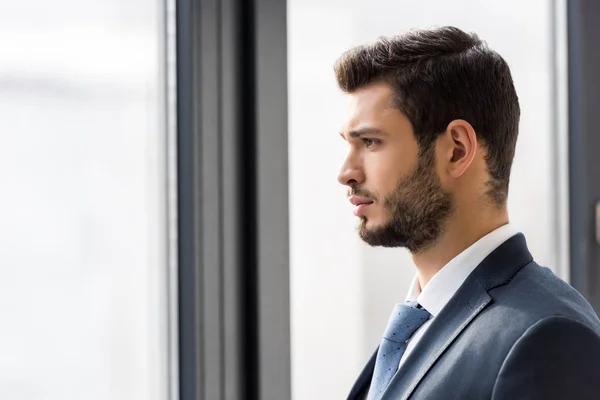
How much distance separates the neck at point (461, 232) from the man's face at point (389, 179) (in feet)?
0.03

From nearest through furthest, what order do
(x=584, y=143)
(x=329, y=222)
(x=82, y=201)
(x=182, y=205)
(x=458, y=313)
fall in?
(x=458, y=313) < (x=82, y=201) < (x=182, y=205) < (x=329, y=222) < (x=584, y=143)

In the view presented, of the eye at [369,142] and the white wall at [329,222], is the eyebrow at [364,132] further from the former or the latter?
the white wall at [329,222]

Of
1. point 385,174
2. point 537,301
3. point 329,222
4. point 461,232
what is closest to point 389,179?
point 385,174

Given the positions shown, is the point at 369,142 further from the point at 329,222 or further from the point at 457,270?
the point at 329,222

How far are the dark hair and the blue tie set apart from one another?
0.60ft

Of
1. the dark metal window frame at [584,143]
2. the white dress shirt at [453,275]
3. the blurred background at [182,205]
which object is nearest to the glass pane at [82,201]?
the blurred background at [182,205]

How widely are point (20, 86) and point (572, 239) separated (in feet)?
4.62

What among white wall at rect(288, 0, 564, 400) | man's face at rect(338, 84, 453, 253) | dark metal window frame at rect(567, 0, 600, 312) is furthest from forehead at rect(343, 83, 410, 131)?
dark metal window frame at rect(567, 0, 600, 312)

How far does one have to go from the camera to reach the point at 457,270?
1.03m

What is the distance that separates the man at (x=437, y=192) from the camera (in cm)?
96

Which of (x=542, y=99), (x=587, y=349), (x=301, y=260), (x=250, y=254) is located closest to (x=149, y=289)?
(x=250, y=254)

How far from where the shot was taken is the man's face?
1.03 m

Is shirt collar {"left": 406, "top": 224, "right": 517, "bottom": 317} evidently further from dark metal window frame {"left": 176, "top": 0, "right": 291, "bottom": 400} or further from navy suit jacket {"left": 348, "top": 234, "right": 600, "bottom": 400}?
dark metal window frame {"left": 176, "top": 0, "right": 291, "bottom": 400}

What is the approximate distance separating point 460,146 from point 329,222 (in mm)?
558
